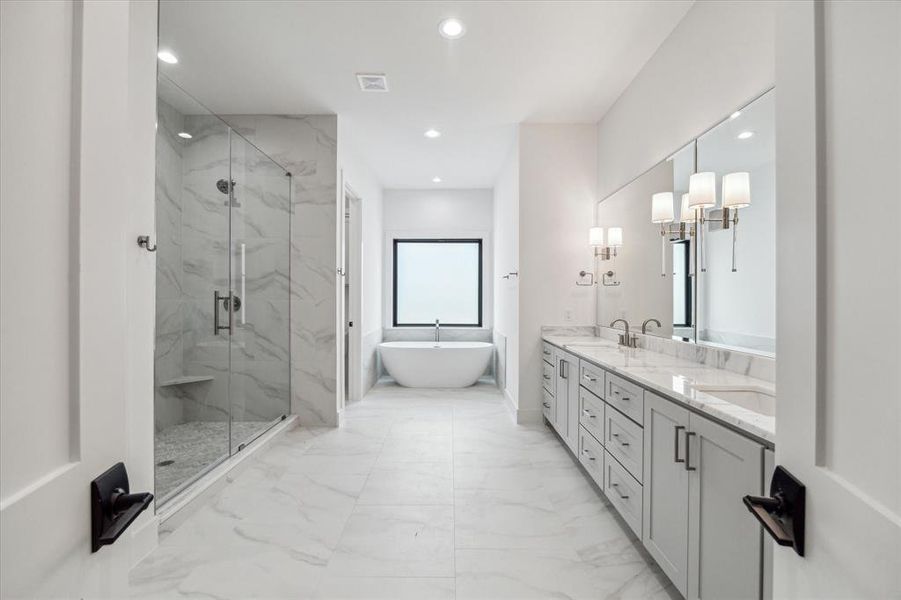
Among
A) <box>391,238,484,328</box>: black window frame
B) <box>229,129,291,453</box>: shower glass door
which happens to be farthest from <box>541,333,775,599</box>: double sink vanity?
<box>391,238,484,328</box>: black window frame

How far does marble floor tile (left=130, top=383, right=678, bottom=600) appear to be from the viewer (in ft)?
5.71

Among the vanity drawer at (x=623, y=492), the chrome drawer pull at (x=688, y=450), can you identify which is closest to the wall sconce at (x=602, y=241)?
the vanity drawer at (x=623, y=492)

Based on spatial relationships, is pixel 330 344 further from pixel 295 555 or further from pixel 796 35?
pixel 796 35

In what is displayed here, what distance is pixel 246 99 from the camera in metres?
3.58

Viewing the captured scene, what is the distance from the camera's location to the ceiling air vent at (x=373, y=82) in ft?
10.3

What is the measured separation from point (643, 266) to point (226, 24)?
309cm

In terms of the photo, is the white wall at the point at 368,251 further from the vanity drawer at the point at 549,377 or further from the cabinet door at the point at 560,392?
the cabinet door at the point at 560,392

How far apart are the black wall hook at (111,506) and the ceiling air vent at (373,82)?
122 inches

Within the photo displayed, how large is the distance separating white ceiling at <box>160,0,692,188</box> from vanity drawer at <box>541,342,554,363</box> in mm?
2025

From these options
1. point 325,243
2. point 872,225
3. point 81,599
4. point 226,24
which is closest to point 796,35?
point 872,225

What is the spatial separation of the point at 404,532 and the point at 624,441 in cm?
116

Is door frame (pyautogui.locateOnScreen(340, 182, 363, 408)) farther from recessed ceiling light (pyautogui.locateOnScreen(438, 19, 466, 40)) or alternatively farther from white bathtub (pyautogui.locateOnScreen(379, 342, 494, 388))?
recessed ceiling light (pyautogui.locateOnScreen(438, 19, 466, 40))

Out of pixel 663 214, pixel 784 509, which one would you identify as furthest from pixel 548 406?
pixel 784 509

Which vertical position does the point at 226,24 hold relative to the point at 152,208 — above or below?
above
